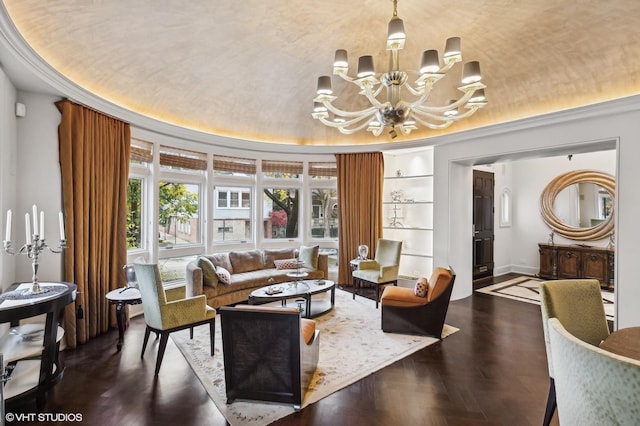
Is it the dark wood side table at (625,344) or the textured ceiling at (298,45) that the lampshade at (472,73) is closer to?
the textured ceiling at (298,45)

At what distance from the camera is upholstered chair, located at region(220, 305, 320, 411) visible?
230cm

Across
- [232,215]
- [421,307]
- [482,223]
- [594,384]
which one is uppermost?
[232,215]

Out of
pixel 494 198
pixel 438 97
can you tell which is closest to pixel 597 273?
pixel 494 198

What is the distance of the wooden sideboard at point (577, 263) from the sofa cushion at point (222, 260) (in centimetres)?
673

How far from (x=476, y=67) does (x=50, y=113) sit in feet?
14.0

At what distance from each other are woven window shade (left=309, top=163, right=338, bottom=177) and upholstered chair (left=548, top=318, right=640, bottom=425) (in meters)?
5.47

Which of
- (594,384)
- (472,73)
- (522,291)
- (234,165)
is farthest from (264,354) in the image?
(522,291)

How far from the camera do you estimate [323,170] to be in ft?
21.5

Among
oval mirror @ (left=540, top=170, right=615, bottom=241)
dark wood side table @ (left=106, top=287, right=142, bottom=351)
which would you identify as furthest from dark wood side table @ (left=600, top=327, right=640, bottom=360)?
oval mirror @ (left=540, top=170, right=615, bottom=241)

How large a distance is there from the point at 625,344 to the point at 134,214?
5.51 metres

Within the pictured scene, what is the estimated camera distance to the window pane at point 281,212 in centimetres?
638

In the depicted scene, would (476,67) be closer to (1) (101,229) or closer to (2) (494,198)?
(1) (101,229)

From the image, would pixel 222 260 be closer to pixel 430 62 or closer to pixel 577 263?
pixel 430 62

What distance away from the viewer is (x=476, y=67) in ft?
8.05
